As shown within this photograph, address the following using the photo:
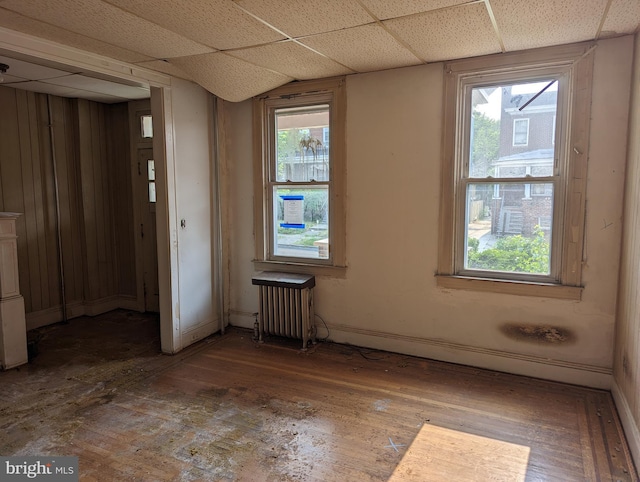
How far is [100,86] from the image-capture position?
4.18 m

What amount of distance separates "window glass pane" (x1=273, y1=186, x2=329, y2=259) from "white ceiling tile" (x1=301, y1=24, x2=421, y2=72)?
3.95ft

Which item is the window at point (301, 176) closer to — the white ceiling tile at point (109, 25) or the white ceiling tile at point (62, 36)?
the white ceiling tile at point (109, 25)

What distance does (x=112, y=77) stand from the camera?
3365 mm

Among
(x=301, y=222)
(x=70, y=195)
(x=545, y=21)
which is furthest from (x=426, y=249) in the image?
(x=70, y=195)

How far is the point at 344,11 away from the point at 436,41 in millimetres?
851

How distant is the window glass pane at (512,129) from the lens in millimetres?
3146

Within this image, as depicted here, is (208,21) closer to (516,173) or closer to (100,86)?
(100,86)

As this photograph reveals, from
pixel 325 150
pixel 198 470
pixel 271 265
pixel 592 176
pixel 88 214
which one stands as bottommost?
pixel 198 470

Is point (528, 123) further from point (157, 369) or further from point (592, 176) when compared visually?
point (157, 369)

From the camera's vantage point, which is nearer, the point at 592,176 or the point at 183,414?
the point at 183,414

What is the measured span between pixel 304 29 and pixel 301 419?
8.40 feet

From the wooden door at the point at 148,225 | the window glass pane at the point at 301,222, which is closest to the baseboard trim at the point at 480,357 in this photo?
the window glass pane at the point at 301,222

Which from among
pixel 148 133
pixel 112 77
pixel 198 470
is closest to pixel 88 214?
pixel 148 133

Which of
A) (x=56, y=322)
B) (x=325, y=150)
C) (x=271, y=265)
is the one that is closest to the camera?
(x=325, y=150)
